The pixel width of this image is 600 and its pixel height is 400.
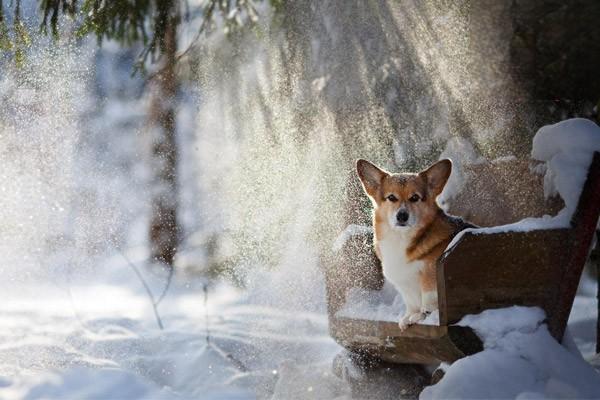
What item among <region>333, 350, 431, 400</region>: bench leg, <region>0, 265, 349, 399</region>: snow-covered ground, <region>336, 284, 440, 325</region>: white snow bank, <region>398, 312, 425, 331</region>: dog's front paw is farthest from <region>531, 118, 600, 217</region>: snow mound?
<region>0, 265, 349, 399</region>: snow-covered ground

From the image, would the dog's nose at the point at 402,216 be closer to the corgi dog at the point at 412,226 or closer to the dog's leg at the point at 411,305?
the corgi dog at the point at 412,226

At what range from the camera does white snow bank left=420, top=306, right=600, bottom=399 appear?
198 centimetres

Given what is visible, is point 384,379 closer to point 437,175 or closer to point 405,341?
point 405,341

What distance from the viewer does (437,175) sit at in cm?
233

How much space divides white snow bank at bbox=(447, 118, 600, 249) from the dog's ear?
484 mm

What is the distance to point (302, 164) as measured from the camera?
4.50m

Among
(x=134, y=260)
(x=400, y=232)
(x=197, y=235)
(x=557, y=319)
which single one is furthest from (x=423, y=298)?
(x=134, y=260)

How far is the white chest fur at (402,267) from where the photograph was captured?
2428mm

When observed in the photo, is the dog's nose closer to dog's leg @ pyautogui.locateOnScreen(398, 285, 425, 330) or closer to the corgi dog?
the corgi dog

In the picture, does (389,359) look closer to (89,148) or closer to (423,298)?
(423,298)

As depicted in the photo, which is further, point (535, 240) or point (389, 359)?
point (389, 359)

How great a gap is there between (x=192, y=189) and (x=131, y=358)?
1504 mm

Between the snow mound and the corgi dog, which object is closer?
the snow mound

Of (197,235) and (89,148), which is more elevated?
(89,148)
